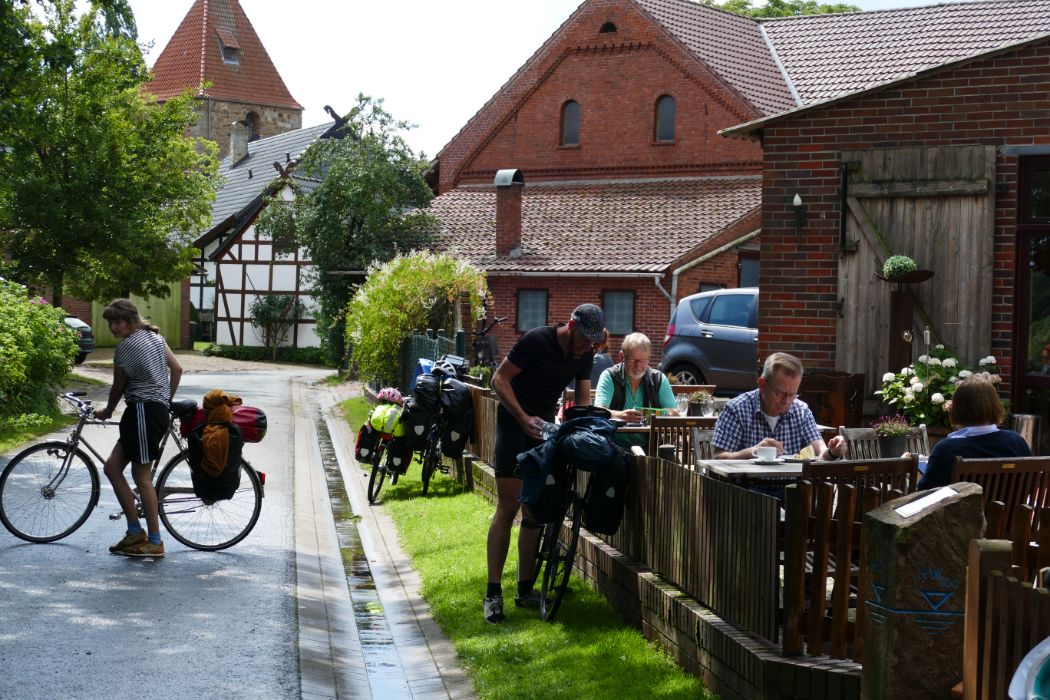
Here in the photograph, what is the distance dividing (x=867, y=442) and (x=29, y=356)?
1485cm

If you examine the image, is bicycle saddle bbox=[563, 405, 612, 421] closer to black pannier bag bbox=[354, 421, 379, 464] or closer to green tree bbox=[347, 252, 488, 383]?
black pannier bag bbox=[354, 421, 379, 464]

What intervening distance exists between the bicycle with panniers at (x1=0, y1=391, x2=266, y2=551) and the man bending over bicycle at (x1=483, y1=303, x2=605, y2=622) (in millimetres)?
2546

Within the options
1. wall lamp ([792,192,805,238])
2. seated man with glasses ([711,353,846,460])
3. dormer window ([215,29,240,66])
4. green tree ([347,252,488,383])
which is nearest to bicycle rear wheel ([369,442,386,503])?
wall lamp ([792,192,805,238])

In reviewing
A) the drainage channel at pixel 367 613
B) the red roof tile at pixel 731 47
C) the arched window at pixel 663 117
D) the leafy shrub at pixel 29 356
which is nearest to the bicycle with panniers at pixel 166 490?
the drainage channel at pixel 367 613

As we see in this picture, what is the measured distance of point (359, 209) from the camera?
39.7m

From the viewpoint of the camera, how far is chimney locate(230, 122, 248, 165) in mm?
65125

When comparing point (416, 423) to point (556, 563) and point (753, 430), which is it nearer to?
point (556, 563)

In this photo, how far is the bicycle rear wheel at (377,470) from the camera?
13.5m

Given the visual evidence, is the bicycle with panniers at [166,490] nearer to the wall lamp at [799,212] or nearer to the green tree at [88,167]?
the wall lamp at [799,212]

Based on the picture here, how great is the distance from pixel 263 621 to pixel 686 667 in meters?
2.60

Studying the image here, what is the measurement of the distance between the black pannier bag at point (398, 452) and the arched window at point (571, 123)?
28.6 meters

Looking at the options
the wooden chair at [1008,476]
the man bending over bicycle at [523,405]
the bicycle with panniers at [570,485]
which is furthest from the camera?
the man bending over bicycle at [523,405]

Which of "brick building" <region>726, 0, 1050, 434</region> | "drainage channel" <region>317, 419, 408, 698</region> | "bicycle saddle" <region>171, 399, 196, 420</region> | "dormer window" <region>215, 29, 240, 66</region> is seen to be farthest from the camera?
"dormer window" <region>215, 29, 240, 66</region>

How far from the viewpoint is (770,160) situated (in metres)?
12.3
